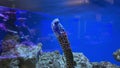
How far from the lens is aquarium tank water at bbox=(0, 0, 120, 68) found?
301cm

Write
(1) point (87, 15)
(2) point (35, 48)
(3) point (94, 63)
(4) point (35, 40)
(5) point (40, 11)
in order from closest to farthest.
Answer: (2) point (35, 48), (4) point (35, 40), (5) point (40, 11), (1) point (87, 15), (3) point (94, 63)

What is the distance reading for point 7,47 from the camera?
3.02m

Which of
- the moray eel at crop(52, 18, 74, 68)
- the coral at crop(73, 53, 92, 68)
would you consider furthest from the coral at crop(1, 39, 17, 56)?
the coral at crop(73, 53, 92, 68)

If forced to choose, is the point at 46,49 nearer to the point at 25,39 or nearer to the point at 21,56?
the point at 25,39

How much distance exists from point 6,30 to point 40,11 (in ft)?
2.44

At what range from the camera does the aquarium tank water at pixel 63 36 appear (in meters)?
3.01

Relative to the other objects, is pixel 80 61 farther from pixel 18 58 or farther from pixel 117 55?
pixel 18 58

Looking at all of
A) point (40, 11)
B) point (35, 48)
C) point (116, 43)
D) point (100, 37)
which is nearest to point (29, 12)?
point (40, 11)

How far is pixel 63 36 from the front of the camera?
2910 millimetres

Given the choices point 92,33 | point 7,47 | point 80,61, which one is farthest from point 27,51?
point 92,33

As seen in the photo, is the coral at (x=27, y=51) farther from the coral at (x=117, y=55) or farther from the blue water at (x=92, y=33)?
the coral at (x=117, y=55)

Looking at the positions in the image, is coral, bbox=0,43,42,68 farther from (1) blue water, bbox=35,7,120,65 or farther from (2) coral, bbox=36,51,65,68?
(1) blue water, bbox=35,7,120,65

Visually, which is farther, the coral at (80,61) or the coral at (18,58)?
the coral at (80,61)

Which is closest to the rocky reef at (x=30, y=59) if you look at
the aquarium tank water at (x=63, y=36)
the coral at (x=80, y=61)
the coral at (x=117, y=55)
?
the aquarium tank water at (x=63, y=36)
